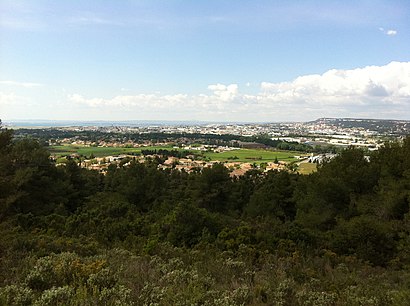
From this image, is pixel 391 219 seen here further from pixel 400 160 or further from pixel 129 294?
pixel 129 294

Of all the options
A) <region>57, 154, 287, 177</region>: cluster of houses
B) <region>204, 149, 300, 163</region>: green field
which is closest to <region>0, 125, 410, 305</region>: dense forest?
<region>57, 154, 287, 177</region>: cluster of houses

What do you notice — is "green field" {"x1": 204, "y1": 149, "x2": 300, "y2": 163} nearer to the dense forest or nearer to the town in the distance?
the town in the distance

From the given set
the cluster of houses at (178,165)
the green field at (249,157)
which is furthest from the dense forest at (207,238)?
the green field at (249,157)

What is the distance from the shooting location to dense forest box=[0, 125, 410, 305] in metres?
4.93

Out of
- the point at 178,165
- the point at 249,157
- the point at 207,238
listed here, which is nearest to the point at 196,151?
the point at 249,157

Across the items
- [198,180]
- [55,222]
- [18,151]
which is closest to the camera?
[55,222]

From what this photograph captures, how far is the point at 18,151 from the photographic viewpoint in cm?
2038

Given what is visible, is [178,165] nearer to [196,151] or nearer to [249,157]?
[249,157]

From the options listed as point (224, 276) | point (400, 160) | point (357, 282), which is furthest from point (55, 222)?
point (400, 160)

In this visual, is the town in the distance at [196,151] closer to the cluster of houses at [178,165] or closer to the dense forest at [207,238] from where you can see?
the cluster of houses at [178,165]

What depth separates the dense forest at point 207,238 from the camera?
16.2 feet

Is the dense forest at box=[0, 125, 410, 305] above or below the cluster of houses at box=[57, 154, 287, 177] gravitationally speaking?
above

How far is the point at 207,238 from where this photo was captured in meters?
10.6

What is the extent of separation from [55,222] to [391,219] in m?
14.7
